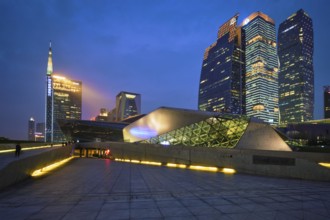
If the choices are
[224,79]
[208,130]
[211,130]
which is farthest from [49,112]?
[211,130]

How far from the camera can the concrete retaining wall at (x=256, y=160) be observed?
14.8 metres

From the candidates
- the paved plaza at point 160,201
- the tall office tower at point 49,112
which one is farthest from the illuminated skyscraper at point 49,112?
the paved plaza at point 160,201

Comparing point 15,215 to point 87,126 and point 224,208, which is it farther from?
point 87,126

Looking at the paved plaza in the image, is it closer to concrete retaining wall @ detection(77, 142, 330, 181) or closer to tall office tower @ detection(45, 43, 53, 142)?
concrete retaining wall @ detection(77, 142, 330, 181)

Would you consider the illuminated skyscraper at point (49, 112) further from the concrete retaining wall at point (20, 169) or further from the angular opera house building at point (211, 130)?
the concrete retaining wall at point (20, 169)

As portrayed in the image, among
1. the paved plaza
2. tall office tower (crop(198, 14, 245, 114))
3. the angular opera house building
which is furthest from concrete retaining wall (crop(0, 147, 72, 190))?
tall office tower (crop(198, 14, 245, 114))

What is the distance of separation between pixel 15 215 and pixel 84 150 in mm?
58018

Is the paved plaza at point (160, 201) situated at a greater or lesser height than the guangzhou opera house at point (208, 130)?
lesser

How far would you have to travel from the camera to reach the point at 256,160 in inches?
652

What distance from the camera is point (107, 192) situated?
964 cm

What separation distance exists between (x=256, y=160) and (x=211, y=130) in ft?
49.4

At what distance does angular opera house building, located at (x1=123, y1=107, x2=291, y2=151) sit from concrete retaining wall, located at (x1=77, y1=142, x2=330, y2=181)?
26.8ft

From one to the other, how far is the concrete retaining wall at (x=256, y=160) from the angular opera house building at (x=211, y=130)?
817 cm

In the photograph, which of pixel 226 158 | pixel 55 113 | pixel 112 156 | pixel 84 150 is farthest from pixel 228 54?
pixel 226 158
